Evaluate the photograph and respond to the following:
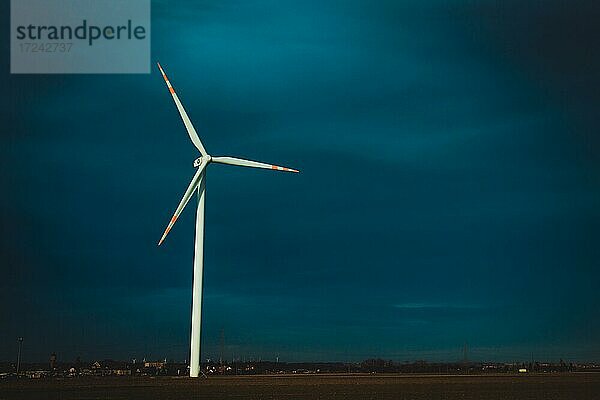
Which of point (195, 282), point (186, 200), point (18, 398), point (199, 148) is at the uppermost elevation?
point (199, 148)

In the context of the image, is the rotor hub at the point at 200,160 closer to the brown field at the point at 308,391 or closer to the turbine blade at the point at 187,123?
the turbine blade at the point at 187,123

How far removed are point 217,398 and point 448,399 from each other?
1864 cm

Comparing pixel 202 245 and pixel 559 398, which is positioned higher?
pixel 202 245

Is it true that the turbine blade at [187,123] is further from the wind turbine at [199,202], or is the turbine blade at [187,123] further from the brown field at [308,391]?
the brown field at [308,391]

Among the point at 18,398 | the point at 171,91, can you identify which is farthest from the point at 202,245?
the point at 18,398

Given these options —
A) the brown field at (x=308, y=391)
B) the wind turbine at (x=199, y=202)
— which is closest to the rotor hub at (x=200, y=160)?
the wind turbine at (x=199, y=202)

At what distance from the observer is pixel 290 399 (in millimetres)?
69938

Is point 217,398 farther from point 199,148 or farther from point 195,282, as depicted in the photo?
point 199,148

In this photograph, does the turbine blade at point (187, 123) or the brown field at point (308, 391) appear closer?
the brown field at point (308, 391)

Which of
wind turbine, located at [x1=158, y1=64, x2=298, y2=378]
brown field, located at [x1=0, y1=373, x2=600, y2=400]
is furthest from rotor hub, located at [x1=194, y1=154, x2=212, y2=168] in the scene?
brown field, located at [x1=0, y1=373, x2=600, y2=400]

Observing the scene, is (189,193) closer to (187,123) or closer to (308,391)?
(187,123)

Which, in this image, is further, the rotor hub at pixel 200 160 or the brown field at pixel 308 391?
the rotor hub at pixel 200 160

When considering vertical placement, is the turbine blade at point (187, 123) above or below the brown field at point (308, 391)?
above

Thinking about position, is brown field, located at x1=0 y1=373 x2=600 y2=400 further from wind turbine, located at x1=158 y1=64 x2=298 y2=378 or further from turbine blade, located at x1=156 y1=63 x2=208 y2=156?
turbine blade, located at x1=156 y1=63 x2=208 y2=156
